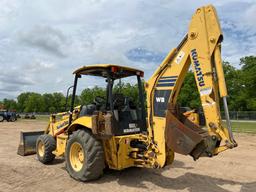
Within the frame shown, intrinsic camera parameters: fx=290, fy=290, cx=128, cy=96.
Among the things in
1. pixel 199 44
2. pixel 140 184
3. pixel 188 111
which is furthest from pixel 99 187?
pixel 199 44

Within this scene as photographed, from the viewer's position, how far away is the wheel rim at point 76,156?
6627mm

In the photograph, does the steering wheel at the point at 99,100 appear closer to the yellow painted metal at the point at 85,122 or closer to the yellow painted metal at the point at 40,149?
the yellow painted metal at the point at 85,122

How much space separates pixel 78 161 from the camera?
6.71 m

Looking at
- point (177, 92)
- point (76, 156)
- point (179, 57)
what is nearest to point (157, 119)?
point (177, 92)

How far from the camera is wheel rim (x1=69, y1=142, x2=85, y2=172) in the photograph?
6627 millimetres

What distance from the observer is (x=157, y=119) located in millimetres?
5742

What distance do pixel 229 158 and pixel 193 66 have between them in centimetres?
512

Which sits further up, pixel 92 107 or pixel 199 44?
pixel 199 44

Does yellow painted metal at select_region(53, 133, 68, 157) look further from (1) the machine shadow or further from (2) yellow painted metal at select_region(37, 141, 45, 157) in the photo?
(1) the machine shadow

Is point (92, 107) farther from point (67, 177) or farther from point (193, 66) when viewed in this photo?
point (193, 66)

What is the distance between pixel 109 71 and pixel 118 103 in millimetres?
792

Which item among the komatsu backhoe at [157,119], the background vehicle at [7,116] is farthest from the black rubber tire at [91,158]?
the background vehicle at [7,116]

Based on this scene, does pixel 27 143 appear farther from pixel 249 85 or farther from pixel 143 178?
pixel 249 85

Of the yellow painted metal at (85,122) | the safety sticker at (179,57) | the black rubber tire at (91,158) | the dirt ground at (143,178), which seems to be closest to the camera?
the safety sticker at (179,57)
